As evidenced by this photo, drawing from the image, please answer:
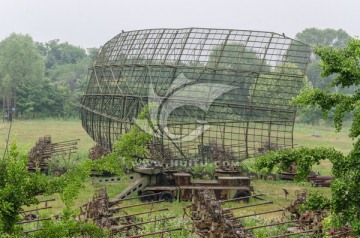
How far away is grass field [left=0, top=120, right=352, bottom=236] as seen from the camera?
1861 cm

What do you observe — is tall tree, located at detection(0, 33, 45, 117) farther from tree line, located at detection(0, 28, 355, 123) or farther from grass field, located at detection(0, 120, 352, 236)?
grass field, located at detection(0, 120, 352, 236)

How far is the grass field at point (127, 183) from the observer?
61.1 ft

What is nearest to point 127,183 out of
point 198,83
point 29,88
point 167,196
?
point 167,196

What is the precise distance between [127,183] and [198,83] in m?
5.62

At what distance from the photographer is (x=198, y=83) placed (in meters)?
21.1

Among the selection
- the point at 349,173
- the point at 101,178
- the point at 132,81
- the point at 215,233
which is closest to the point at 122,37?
the point at 132,81

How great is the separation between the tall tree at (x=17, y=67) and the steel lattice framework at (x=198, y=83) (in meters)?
39.0

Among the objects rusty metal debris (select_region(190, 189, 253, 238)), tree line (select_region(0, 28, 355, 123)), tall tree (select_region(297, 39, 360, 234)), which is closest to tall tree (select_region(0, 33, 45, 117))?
tree line (select_region(0, 28, 355, 123))

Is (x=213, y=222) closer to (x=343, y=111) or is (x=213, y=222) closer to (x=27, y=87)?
(x=343, y=111)

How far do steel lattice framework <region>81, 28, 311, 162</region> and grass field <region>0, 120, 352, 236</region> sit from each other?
2.22 meters

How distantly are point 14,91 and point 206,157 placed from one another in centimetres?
4295

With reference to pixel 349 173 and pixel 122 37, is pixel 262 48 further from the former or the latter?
pixel 349 173

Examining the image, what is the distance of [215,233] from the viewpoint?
37.7ft

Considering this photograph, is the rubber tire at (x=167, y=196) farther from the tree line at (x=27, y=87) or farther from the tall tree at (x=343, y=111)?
the tree line at (x=27, y=87)
